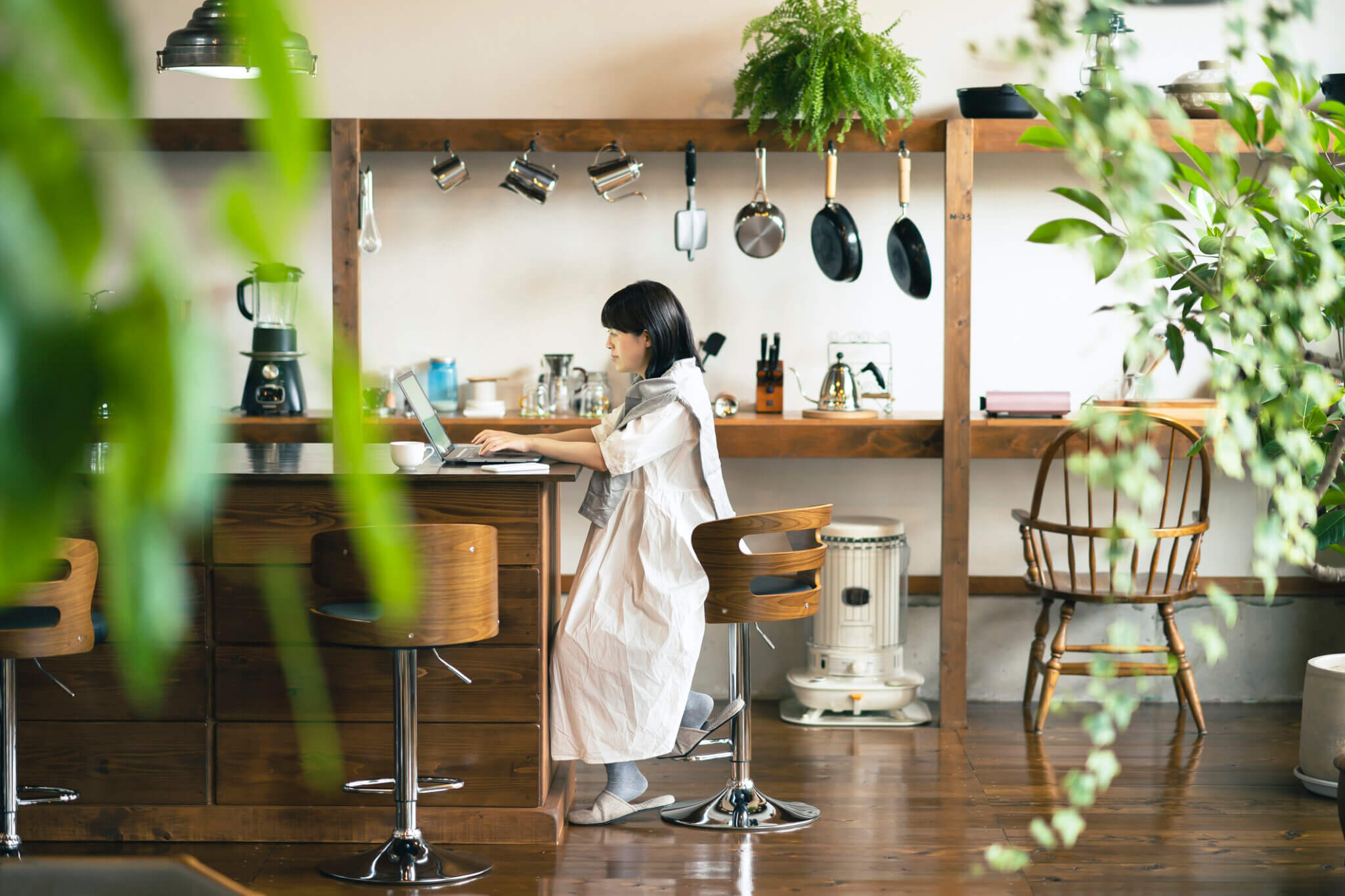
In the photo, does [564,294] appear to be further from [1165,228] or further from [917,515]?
[1165,228]

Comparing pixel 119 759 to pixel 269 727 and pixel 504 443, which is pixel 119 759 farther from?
pixel 504 443

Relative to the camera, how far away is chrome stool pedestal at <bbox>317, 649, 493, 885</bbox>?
269 centimetres

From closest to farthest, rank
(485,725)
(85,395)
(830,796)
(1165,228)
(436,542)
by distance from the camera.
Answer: (85,395), (1165,228), (436,542), (485,725), (830,796)

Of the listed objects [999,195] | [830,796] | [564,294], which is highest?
[999,195]

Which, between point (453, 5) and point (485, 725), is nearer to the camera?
point (485, 725)

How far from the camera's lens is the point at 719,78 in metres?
4.40

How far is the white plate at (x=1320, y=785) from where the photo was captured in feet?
10.8

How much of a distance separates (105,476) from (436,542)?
2.50 meters

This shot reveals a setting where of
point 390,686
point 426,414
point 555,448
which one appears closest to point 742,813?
point 390,686

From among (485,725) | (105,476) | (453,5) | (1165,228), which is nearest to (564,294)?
(453,5)

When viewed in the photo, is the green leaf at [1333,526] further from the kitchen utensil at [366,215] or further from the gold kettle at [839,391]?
the kitchen utensil at [366,215]

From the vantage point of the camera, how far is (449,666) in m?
2.85

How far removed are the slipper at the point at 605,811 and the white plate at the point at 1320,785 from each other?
6.10 feet

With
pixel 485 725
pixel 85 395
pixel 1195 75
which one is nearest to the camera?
pixel 85 395
